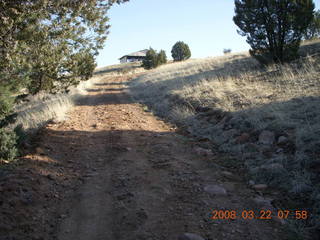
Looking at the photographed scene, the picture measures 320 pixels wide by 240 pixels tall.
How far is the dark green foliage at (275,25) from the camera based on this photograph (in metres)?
11.9

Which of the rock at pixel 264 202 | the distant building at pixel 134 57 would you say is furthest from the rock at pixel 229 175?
the distant building at pixel 134 57

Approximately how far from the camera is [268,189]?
12.5ft

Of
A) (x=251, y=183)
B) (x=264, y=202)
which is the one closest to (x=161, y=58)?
(x=251, y=183)

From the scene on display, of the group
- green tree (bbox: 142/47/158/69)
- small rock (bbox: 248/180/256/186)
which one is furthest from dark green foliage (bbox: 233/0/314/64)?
green tree (bbox: 142/47/158/69)

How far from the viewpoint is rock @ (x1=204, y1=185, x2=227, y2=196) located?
365 centimetres

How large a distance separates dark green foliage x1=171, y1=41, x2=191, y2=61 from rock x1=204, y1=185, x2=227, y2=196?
49.7 m

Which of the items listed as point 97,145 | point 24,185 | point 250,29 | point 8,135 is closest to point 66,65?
point 97,145

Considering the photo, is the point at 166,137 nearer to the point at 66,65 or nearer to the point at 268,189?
the point at 268,189

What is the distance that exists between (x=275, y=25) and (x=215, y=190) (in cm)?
1180

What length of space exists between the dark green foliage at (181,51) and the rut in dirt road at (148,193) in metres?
47.1

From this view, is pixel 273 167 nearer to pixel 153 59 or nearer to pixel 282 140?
pixel 282 140
